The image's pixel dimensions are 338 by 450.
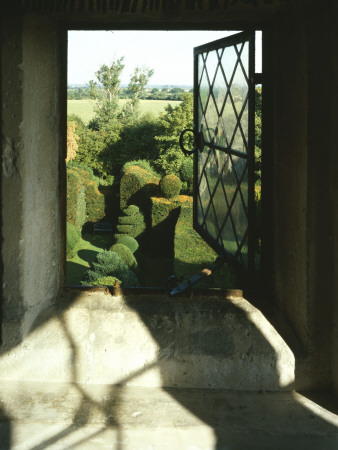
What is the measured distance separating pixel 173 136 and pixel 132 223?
37.9 feet

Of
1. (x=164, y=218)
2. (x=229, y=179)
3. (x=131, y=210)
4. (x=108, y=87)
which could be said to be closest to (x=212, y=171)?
(x=229, y=179)

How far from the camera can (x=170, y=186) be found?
710 inches

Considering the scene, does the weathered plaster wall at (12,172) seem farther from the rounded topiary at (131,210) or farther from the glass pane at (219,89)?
the rounded topiary at (131,210)

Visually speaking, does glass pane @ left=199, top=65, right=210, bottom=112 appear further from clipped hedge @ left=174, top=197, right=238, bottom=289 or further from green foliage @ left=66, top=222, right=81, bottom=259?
green foliage @ left=66, top=222, right=81, bottom=259

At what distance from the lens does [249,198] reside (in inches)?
128

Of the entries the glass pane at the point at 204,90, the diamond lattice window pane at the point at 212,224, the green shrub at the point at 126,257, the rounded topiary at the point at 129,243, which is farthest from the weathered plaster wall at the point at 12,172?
the rounded topiary at the point at 129,243

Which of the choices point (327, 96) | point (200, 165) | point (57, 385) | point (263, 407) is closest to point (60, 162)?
point (57, 385)

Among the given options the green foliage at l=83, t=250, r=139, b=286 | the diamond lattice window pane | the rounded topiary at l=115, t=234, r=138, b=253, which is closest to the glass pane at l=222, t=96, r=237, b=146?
the diamond lattice window pane

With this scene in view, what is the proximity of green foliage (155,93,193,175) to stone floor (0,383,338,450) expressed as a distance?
999 inches

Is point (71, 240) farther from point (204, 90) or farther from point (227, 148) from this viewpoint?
point (227, 148)

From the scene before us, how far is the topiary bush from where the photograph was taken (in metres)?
19.4

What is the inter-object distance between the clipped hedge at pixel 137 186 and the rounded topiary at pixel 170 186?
76.0 inches

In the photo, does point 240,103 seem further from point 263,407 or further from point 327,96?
point 263,407

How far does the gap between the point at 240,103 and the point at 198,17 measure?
39.7 inches
